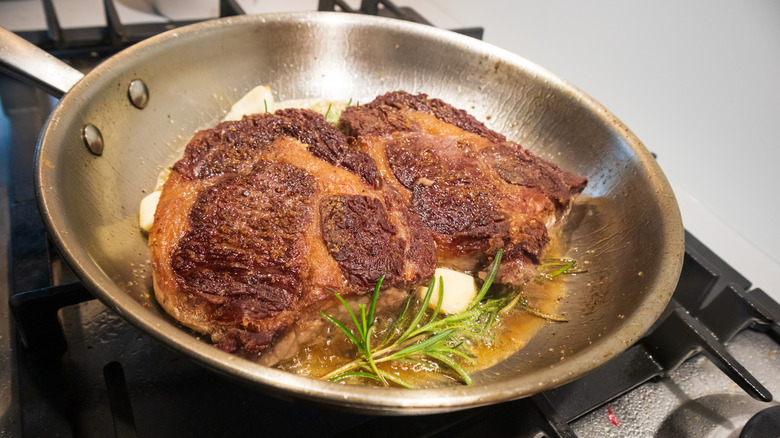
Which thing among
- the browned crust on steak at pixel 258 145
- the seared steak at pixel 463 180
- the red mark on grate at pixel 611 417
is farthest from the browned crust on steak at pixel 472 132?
the red mark on grate at pixel 611 417

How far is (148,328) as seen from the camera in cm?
103

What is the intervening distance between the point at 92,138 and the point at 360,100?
1.20 metres

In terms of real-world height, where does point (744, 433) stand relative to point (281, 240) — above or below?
below

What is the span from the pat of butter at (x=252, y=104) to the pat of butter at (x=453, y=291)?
1049mm

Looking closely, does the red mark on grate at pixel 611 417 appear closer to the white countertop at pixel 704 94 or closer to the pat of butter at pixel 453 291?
the pat of butter at pixel 453 291

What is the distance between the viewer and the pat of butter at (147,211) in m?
1.59

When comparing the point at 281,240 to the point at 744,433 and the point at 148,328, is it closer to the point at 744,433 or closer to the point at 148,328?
the point at 148,328

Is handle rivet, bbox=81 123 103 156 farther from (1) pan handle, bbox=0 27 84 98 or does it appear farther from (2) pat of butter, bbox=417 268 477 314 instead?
(2) pat of butter, bbox=417 268 477 314

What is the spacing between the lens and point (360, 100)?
7.77 feet

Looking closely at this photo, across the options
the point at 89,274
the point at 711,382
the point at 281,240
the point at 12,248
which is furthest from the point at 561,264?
the point at 12,248

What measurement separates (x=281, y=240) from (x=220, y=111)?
40.4 inches

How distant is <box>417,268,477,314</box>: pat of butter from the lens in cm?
154

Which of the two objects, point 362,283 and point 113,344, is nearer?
point 362,283

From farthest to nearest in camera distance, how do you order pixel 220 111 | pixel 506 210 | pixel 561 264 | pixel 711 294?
pixel 220 111
pixel 711 294
pixel 561 264
pixel 506 210
